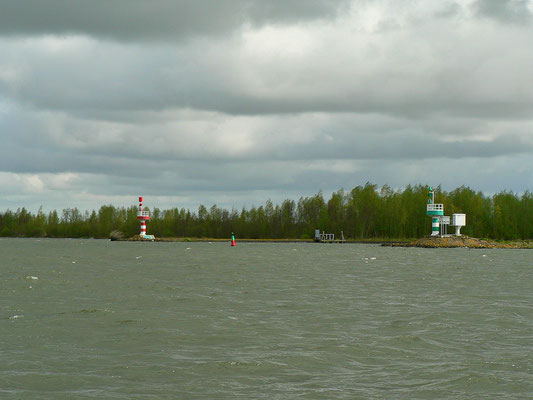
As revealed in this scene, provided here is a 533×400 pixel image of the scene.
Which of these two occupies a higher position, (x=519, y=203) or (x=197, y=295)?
(x=519, y=203)

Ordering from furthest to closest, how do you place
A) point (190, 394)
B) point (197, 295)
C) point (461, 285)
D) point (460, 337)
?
point (461, 285) → point (197, 295) → point (460, 337) → point (190, 394)

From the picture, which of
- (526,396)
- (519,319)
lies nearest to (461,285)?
(519,319)

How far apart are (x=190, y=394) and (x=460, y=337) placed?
1154 cm

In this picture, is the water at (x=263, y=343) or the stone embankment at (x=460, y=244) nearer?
the water at (x=263, y=343)

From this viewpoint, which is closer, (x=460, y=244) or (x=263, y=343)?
(x=263, y=343)

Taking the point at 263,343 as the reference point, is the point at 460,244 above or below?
above

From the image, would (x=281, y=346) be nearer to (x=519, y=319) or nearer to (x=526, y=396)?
(x=526, y=396)

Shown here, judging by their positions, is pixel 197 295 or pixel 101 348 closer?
pixel 101 348

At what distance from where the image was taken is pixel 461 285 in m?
44.5

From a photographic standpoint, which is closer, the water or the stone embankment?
the water

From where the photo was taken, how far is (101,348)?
2022cm

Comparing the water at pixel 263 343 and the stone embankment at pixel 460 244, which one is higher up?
the stone embankment at pixel 460 244

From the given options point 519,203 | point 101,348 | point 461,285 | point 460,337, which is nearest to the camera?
point 101,348

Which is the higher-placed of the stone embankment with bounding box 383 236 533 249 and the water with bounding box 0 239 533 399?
the stone embankment with bounding box 383 236 533 249
